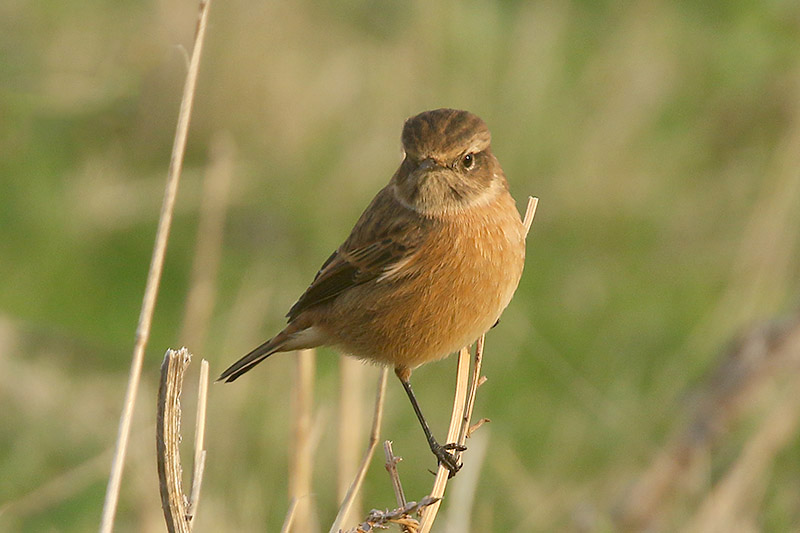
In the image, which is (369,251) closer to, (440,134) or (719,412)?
(440,134)

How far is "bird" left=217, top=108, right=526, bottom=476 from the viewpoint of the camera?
4191 mm

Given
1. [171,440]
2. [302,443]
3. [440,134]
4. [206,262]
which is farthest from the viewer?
[206,262]

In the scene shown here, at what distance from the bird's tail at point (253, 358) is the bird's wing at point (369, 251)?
0.23 m

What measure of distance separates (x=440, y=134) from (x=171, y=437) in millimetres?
1773

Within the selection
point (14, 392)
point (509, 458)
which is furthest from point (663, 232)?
point (14, 392)

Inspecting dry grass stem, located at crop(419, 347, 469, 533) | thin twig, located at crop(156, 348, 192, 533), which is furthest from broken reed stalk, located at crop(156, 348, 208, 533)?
dry grass stem, located at crop(419, 347, 469, 533)

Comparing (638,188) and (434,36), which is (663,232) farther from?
(434,36)

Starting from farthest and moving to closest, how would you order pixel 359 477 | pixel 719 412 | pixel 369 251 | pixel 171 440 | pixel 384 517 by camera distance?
pixel 719 412
pixel 369 251
pixel 359 477
pixel 384 517
pixel 171 440

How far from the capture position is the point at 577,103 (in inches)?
380

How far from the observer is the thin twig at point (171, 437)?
2703 mm

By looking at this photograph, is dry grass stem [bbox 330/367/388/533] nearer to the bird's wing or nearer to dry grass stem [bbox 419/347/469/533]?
dry grass stem [bbox 419/347/469/533]

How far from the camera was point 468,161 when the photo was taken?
432 cm

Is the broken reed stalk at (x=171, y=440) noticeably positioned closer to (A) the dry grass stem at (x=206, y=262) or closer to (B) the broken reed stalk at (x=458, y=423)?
(B) the broken reed stalk at (x=458, y=423)

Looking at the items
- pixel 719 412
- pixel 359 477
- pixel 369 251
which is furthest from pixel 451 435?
pixel 719 412
